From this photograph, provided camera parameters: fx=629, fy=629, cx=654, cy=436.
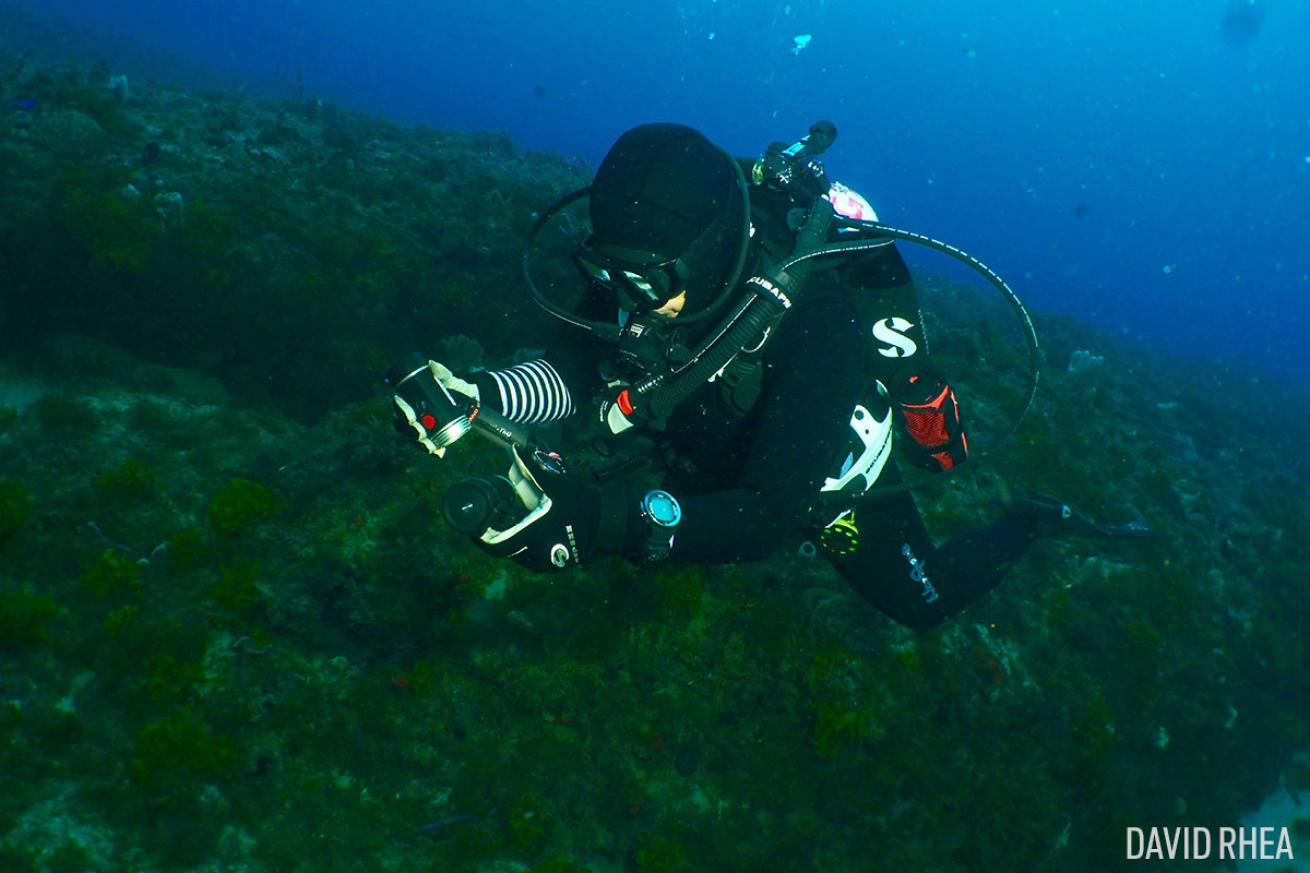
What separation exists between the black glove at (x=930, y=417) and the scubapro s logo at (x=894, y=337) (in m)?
0.14

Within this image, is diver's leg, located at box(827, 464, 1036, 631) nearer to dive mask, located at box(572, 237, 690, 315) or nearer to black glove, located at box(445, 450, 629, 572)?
dive mask, located at box(572, 237, 690, 315)

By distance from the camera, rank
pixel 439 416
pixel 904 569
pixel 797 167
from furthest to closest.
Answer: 1. pixel 904 569
2. pixel 797 167
3. pixel 439 416

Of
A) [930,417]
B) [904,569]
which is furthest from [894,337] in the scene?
[904,569]

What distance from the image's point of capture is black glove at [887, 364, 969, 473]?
387 centimetres

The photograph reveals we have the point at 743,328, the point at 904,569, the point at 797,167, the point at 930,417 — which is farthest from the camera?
the point at 904,569

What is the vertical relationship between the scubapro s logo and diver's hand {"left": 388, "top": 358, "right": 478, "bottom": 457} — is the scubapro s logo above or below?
above

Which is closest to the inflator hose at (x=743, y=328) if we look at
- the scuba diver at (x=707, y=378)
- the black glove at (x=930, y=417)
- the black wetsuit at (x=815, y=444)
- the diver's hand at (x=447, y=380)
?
the scuba diver at (x=707, y=378)

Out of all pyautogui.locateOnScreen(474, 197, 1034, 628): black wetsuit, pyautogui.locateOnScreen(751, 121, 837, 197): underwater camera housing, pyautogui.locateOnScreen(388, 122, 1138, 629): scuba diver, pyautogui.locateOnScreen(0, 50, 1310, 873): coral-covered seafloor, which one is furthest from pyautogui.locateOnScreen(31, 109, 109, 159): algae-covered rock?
pyautogui.locateOnScreen(751, 121, 837, 197): underwater camera housing

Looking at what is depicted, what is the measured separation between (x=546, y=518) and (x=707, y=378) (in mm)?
1007

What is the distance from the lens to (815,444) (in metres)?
2.73

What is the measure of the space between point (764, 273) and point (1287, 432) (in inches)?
833

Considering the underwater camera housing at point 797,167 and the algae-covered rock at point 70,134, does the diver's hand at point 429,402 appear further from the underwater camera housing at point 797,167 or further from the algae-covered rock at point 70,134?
the algae-covered rock at point 70,134

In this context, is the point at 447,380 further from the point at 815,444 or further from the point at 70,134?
the point at 70,134

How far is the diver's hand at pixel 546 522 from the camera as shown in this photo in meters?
2.39
